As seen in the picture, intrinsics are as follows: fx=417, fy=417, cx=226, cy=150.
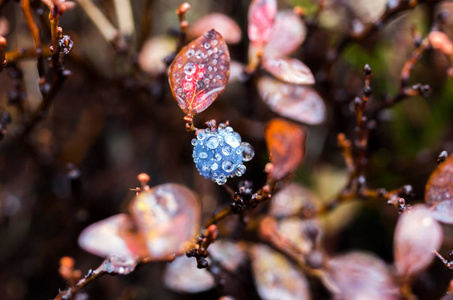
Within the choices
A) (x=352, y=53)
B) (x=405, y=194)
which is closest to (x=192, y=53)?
(x=405, y=194)

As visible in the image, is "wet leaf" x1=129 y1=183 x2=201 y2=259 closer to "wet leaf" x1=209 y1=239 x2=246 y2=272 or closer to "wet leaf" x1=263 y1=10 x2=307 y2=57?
A: "wet leaf" x1=209 y1=239 x2=246 y2=272

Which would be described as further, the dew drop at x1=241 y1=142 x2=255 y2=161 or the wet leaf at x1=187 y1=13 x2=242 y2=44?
the wet leaf at x1=187 y1=13 x2=242 y2=44

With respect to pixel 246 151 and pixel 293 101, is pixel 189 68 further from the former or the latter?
pixel 293 101

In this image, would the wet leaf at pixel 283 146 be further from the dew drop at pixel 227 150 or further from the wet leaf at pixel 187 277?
the wet leaf at pixel 187 277

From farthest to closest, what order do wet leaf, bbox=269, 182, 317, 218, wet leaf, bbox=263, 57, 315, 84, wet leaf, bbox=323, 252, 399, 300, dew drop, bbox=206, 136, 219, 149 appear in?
1. wet leaf, bbox=269, 182, 317, 218
2. wet leaf, bbox=323, 252, 399, 300
3. wet leaf, bbox=263, 57, 315, 84
4. dew drop, bbox=206, 136, 219, 149

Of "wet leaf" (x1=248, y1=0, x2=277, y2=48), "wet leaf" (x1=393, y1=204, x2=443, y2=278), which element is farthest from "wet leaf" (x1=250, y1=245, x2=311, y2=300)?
"wet leaf" (x1=248, y1=0, x2=277, y2=48)

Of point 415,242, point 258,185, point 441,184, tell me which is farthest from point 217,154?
point 258,185

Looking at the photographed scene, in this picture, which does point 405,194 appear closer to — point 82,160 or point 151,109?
point 151,109

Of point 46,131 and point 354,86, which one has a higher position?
point 354,86
